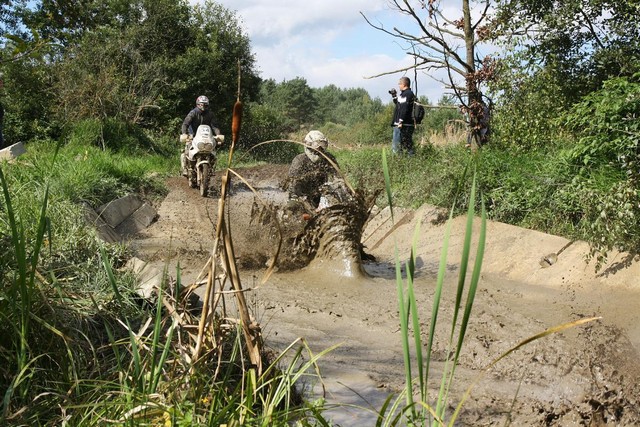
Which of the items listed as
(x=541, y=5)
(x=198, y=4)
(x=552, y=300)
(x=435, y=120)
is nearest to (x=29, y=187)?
(x=552, y=300)

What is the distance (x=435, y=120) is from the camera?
35.7m

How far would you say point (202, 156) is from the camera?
14.1 m

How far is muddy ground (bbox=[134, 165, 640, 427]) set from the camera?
14.9 feet

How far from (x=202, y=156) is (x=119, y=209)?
2910 mm

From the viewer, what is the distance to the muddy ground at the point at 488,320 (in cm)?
455

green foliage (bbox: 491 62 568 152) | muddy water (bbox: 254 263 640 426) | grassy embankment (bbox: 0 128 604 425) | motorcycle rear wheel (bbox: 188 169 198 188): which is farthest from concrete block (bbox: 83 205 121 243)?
green foliage (bbox: 491 62 568 152)

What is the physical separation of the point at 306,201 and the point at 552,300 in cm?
301

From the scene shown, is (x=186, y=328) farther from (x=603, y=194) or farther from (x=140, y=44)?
(x=140, y=44)

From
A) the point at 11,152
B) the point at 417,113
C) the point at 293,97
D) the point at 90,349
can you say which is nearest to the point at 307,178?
the point at 11,152

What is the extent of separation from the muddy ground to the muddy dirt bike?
107 inches

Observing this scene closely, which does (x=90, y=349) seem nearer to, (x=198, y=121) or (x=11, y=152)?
(x=11, y=152)

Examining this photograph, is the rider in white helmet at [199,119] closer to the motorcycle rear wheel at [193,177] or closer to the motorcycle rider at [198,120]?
the motorcycle rider at [198,120]

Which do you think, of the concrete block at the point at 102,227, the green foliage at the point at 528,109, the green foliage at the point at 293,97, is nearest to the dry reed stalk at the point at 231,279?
the concrete block at the point at 102,227

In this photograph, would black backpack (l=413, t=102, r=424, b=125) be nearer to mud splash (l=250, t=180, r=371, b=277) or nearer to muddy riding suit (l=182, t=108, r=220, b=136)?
muddy riding suit (l=182, t=108, r=220, b=136)
